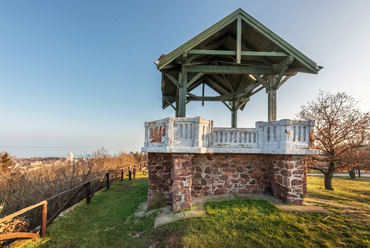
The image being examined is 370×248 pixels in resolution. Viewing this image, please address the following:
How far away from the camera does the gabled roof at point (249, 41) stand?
637 centimetres

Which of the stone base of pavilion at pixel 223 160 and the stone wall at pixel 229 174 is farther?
the stone wall at pixel 229 174

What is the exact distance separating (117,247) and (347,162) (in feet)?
39.7

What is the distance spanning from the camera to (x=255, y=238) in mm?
3895

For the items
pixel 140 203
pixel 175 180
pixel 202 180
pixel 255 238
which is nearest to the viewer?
pixel 255 238

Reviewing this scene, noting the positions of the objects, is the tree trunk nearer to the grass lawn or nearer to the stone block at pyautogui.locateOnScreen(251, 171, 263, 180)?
the grass lawn

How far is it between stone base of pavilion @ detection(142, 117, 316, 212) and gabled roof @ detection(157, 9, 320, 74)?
2792 millimetres

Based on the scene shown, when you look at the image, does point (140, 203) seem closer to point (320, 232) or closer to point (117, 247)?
point (117, 247)

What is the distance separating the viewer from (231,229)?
4.27 metres

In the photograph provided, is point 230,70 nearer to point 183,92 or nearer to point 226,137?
point 183,92

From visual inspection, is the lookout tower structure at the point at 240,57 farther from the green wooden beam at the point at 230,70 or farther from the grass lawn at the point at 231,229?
the grass lawn at the point at 231,229

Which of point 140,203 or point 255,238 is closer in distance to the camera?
point 255,238

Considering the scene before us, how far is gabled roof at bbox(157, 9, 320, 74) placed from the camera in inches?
251

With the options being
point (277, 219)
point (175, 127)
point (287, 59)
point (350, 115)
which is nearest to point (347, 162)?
point (350, 115)

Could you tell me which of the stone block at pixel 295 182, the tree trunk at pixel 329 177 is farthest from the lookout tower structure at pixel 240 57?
the tree trunk at pixel 329 177
